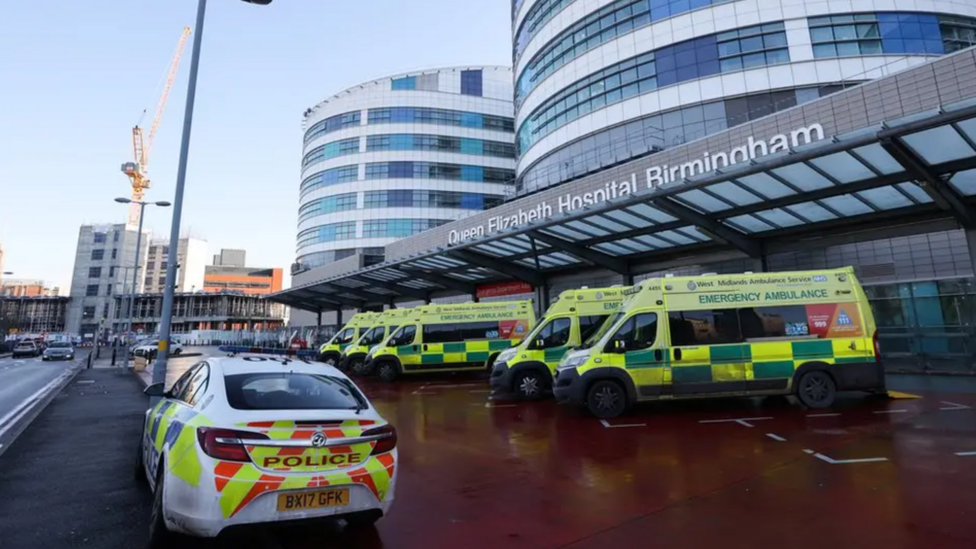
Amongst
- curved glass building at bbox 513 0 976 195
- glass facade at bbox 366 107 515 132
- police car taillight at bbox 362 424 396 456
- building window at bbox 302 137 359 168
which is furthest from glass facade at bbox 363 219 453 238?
police car taillight at bbox 362 424 396 456

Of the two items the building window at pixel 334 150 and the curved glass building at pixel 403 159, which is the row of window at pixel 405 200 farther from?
the building window at pixel 334 150

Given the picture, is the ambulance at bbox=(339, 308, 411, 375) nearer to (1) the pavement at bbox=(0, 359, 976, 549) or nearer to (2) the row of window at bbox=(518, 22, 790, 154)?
(1) the pavement at bbox=(0, 359, 976, 549)

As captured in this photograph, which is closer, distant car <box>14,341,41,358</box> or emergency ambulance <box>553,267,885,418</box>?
emergency ambulance <box>553,267,885,418</box>

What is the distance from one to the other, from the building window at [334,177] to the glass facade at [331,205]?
1.65 meters

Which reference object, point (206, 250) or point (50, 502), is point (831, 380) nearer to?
point (50, 502)


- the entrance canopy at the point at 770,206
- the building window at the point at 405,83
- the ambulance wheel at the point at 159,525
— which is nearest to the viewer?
the ambulance wheel at the point at 159,525

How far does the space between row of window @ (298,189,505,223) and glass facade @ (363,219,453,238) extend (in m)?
1.68

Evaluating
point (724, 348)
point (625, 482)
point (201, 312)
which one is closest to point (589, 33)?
point (724, 348)

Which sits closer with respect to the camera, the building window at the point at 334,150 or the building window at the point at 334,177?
the building window at the point at 334,177

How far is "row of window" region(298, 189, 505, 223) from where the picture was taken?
161 feet

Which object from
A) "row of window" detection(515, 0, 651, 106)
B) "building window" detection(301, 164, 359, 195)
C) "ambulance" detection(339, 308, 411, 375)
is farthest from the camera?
"building window" detection(301, 164, 359, 195)

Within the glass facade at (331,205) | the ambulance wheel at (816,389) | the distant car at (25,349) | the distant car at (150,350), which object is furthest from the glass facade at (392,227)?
the ambulance wheel at (816,389)

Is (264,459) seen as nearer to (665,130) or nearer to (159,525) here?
(159,525)

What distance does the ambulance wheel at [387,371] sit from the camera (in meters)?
16.8
